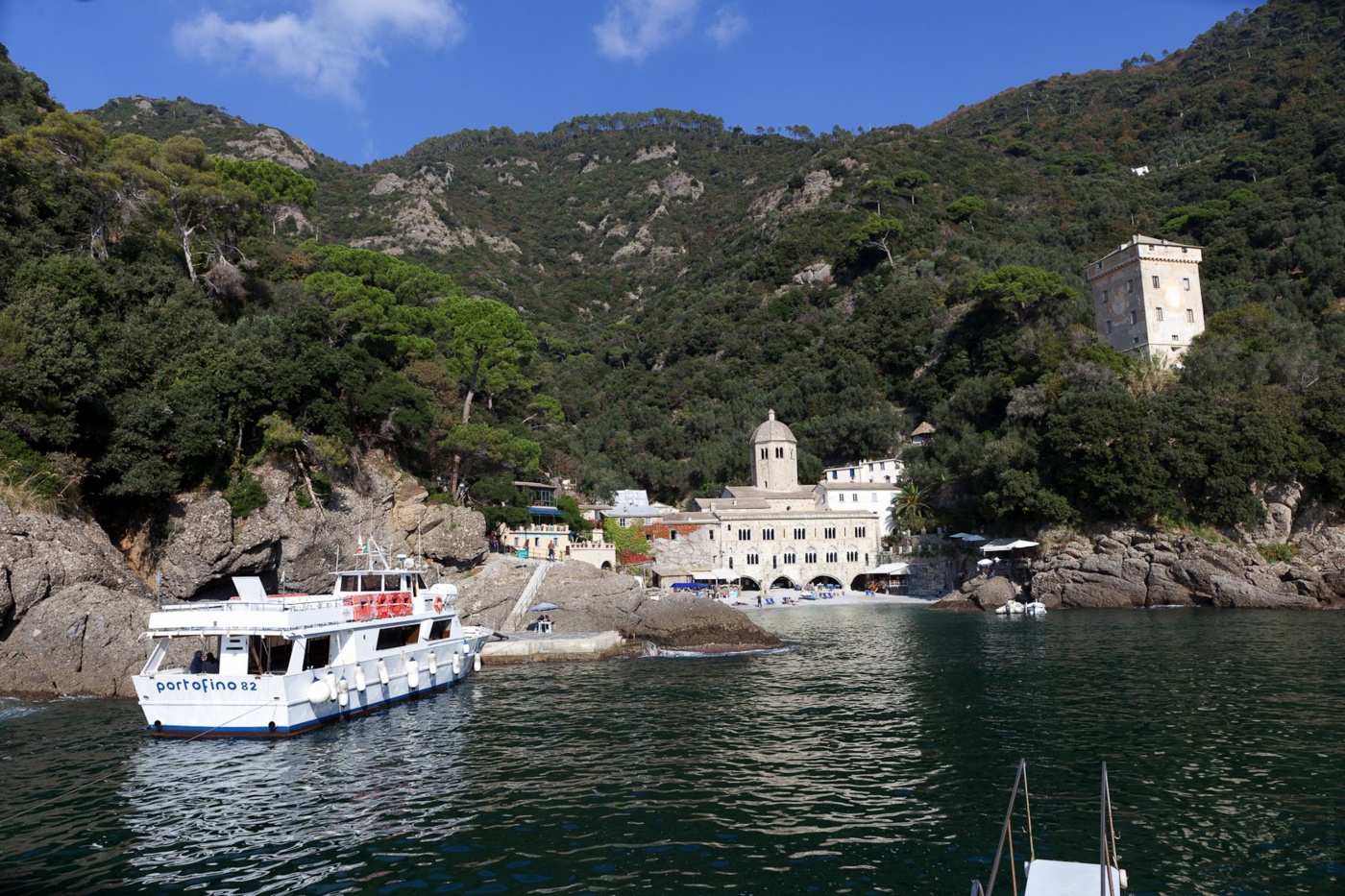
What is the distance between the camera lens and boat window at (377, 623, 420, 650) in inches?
941

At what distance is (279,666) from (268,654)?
1.02m

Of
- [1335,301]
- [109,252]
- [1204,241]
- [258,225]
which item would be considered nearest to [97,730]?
[109,252]

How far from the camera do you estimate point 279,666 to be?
20594 millimetres

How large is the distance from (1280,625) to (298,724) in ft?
126

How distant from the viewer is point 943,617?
46438 millimetres

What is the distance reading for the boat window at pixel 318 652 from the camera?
2078 cm

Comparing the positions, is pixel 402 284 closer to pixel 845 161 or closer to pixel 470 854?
pixel 470 854

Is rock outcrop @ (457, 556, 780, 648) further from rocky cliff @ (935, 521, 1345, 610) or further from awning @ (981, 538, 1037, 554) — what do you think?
awning @ (981, 538, 1037, 554)

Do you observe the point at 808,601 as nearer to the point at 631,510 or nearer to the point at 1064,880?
the point at 631,510

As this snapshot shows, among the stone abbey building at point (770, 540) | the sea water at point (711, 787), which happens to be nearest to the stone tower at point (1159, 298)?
the stone abbey building at point (770, 540)

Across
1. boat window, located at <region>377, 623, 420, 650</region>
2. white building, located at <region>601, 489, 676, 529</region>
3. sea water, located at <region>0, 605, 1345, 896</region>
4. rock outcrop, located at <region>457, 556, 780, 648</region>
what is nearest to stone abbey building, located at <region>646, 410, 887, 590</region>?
white building, located at <region>601, 489, 676, 529</region>

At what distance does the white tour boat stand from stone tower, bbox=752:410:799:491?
50.8 meters

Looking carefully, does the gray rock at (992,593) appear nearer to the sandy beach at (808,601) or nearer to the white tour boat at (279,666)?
the sandy beach at (808,601)

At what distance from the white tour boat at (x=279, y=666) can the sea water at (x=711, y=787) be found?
2.26 feet
